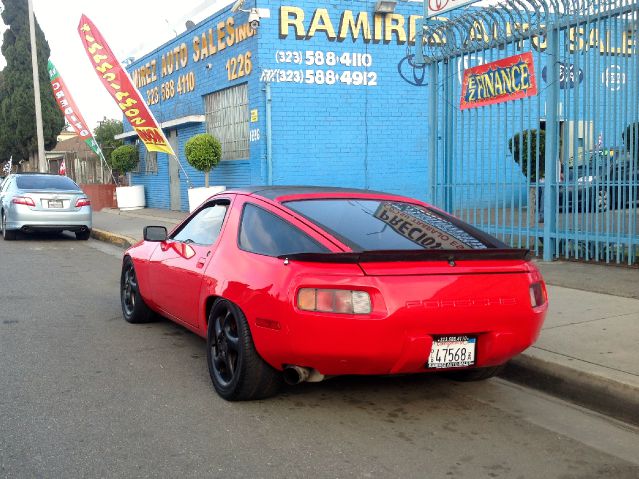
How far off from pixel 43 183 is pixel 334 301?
13.2 m

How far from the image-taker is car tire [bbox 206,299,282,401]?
448 centimetres

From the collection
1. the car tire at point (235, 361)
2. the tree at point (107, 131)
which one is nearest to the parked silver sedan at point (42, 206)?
the car tire at point (235, 361)

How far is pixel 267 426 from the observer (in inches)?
168

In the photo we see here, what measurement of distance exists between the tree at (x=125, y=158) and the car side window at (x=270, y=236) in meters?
20.4

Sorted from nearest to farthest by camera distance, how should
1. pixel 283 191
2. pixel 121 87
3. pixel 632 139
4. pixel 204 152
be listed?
pixel 283 191, pixel 632 139, pixel 204 152, pixel 121 87

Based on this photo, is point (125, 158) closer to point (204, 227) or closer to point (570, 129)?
point (570, 129)

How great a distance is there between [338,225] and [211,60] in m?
15.7

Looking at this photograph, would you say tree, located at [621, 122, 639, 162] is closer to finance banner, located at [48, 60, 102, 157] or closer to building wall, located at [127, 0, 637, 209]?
building wall, located at [127, 0, 637, 209]

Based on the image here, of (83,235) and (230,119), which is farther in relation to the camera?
(230,119)

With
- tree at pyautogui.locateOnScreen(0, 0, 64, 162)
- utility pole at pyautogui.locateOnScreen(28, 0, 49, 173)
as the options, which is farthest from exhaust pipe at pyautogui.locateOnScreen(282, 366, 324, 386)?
tree at pyautogui.locateOnScreen(0, 0, 64, 162)

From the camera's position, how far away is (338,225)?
4742mm

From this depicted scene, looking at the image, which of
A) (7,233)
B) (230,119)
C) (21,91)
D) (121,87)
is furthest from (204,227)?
(21,91)

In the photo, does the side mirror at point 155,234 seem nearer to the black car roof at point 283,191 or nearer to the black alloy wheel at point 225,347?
the black car roof at point 283,191

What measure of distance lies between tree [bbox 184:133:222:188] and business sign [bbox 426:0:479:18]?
8.01 metres
